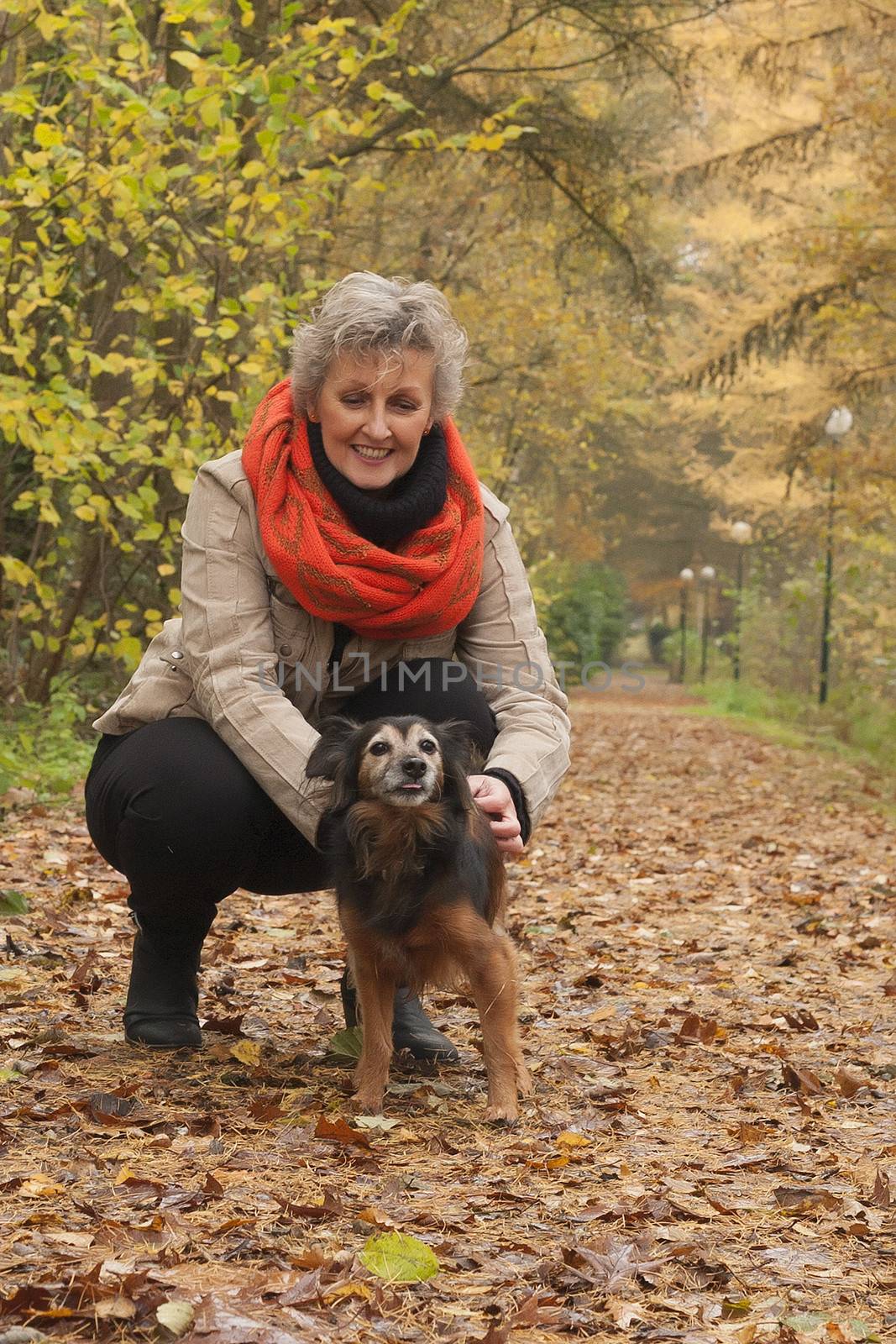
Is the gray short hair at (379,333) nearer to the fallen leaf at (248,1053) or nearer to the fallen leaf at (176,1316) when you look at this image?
the fallen leaf at (248,1053)

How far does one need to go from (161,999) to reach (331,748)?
980mm

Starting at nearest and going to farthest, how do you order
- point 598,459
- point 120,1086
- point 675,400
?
point 120,1086 → point 675,400 → point 598,459

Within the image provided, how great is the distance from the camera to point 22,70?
271 inches

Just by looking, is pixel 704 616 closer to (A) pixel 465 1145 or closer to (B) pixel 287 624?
(B) pixel 287 624

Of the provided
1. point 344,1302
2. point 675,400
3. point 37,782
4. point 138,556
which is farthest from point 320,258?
point 675,400

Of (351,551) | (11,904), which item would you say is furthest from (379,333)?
(11,904)

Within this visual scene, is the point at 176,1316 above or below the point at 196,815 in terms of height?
below

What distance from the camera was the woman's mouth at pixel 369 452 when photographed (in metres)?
3.67

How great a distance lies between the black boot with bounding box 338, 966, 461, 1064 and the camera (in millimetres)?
3988

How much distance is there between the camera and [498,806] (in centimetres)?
349

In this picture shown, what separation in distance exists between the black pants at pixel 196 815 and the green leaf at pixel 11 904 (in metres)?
1.48

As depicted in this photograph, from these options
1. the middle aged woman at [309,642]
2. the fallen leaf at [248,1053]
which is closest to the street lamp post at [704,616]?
the middle aged woman at [309,642]

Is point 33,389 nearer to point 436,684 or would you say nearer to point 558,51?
point 436,684

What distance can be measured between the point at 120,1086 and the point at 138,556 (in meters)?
6.27
